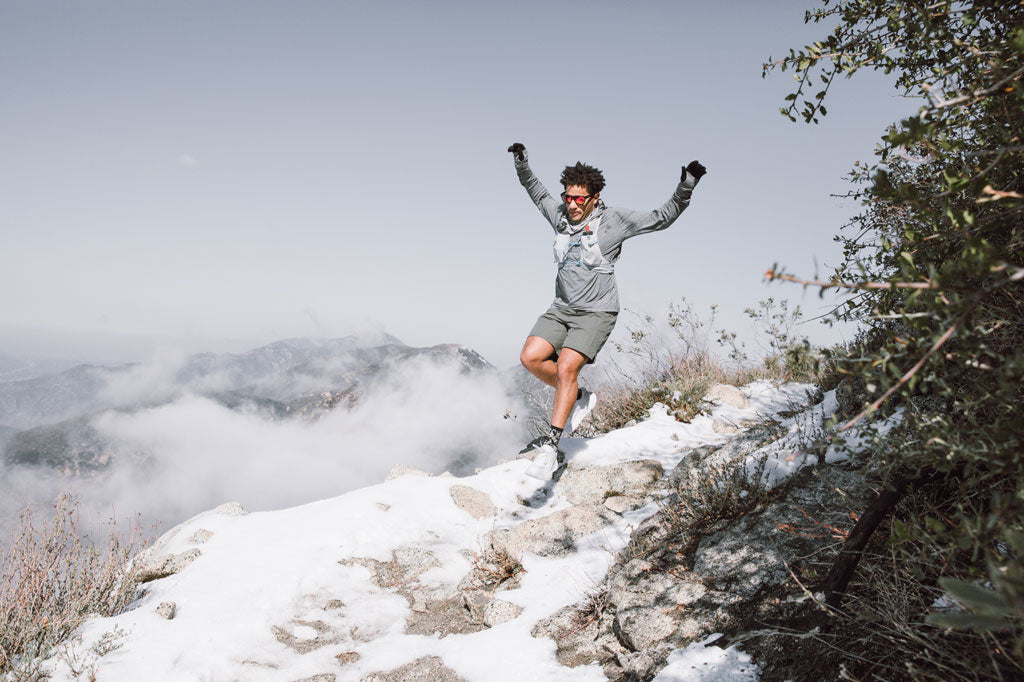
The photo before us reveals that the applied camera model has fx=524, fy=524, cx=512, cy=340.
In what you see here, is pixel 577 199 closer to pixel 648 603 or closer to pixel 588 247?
pixel 588 247

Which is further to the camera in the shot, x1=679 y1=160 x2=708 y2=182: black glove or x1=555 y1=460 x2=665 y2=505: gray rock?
x1=555 y1=460 x2=665 y2=505: gray rock

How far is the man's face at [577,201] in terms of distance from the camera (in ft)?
14.8

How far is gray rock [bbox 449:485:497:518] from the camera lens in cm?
482

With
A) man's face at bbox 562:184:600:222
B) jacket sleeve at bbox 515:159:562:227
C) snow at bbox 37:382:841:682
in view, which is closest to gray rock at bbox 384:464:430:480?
snow at bbox 37:382:841:682

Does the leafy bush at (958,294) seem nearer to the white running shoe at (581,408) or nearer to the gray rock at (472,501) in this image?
the white running shoe at (581,408)

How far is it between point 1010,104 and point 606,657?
2551 millimetres

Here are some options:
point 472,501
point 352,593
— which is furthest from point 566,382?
point 352,593

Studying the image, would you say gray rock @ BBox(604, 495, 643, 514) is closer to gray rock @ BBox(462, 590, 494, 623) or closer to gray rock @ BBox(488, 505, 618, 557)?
gray rock @ BBox(488, 505, 618, 557)

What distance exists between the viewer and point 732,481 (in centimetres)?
320

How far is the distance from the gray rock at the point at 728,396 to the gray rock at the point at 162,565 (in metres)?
5.77

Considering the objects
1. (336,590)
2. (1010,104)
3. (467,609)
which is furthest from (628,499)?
(1010,104)

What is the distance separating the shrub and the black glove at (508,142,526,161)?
4.21 m

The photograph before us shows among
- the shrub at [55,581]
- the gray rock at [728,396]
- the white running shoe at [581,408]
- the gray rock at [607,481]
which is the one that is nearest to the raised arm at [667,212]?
the white running shoe at [581,408]

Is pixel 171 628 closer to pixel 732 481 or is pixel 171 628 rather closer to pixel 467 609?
pixel 467 609
